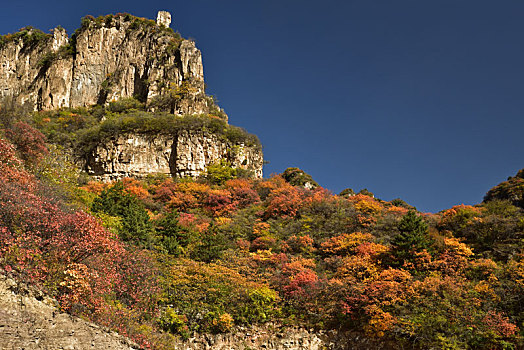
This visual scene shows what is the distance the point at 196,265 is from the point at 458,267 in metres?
11.7

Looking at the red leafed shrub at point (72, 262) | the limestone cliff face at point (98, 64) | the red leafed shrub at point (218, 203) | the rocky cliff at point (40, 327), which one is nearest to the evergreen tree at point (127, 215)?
the red leafed shrub at point (72, 262)

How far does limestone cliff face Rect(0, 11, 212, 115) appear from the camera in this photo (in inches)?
1955

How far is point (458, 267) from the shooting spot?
16.2m

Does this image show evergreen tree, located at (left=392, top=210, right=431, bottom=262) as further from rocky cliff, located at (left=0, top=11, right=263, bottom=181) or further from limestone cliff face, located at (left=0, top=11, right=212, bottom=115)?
limestone cliff face, located at (left=0, top=11, right=212, bottom=115)

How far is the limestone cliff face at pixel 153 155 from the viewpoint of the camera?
3888cm

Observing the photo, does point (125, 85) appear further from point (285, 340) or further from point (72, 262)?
point (285, 340)

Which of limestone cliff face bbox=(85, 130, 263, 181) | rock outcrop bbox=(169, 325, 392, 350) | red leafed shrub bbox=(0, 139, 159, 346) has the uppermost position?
limestone cliff face bbox=(85, 130, 263, 181)

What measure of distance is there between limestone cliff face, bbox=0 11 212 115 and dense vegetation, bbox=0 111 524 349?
3046 centimetres

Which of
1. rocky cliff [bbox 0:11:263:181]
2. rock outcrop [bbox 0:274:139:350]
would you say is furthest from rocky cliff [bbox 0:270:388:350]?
rocky cliff [bbox 0:11:263:181]

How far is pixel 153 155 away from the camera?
39.6 m

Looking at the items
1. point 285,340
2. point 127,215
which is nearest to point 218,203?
point 127,215

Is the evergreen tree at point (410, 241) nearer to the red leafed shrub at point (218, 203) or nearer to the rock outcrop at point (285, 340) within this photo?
the rock outcrop at point (285, 340)

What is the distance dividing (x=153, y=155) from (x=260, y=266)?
2496cm

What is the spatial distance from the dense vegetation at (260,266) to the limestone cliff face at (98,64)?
3046 centimetres
